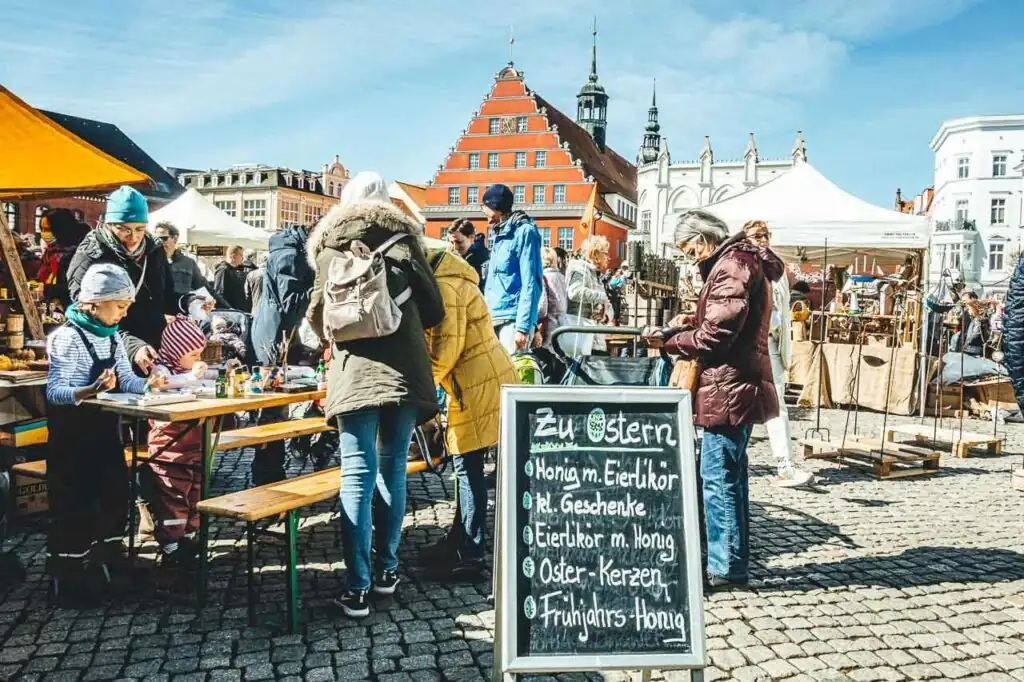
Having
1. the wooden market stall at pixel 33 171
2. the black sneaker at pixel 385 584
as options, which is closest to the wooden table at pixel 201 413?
the black sneaker at pixel 385 584

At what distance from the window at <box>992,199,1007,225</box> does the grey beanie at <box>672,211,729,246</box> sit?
71466 millimetres

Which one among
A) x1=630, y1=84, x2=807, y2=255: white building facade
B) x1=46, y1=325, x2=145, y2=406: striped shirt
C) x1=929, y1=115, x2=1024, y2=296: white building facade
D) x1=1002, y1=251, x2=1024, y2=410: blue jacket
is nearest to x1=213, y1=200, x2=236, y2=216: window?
x1=630, y1=84, x2=807, y2=255: white building facade

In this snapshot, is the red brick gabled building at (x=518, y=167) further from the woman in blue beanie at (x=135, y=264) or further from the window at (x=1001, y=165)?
the woman in blue beanie at (x=135, y=264)

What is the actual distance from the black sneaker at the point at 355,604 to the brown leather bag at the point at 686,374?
183 cm

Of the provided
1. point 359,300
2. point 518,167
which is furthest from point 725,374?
point 518,167

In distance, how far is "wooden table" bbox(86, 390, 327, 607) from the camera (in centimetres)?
380

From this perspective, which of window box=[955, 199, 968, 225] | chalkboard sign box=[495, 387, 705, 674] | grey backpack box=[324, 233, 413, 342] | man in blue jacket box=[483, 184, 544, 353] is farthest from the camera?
window box=[955, 199, 968, 225]

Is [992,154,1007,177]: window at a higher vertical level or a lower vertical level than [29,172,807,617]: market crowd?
higher

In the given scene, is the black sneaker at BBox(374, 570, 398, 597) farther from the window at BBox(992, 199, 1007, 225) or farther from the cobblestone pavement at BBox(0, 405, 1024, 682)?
the window at BBox(992, 199, 1007, 225)

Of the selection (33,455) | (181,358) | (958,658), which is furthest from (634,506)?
(33,455)

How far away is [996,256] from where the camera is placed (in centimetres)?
6512

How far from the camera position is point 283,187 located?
2682 inches

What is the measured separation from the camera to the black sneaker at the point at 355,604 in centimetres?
372

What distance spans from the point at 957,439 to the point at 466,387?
273 inches
